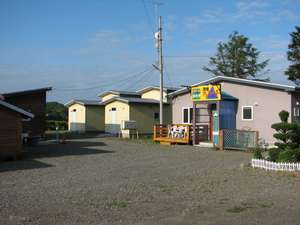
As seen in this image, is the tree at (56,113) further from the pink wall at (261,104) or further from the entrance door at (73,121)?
the pink wall at (261,104)

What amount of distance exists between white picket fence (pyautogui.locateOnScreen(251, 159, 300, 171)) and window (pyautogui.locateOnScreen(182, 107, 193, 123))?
11800mm

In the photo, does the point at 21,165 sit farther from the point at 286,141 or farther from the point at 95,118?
the point at 95,118

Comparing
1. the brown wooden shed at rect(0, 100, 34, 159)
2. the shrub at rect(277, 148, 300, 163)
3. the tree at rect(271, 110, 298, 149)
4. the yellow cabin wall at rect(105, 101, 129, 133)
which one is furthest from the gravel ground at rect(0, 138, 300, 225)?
the yellow cabin wall at rect(105, 101, 129, 133)

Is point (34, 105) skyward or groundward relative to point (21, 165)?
skyward

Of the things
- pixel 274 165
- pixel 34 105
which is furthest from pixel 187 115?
pixel 274 165

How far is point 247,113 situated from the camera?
22500mm

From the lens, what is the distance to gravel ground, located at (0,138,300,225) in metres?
7.15

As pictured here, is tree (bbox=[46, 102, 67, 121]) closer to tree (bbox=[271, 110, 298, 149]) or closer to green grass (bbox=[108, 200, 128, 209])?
tree (bbox=[271, 110, 298, 149])

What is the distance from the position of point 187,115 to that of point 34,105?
34.3 feet

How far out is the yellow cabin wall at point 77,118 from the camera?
3972cm

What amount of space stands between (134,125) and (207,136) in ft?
30.9

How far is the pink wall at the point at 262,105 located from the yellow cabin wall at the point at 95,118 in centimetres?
1936

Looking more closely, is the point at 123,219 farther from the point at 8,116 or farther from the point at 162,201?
the point at 8,116

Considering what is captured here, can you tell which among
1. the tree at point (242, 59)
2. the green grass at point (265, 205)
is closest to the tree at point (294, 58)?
the tree at point (242, 59)
